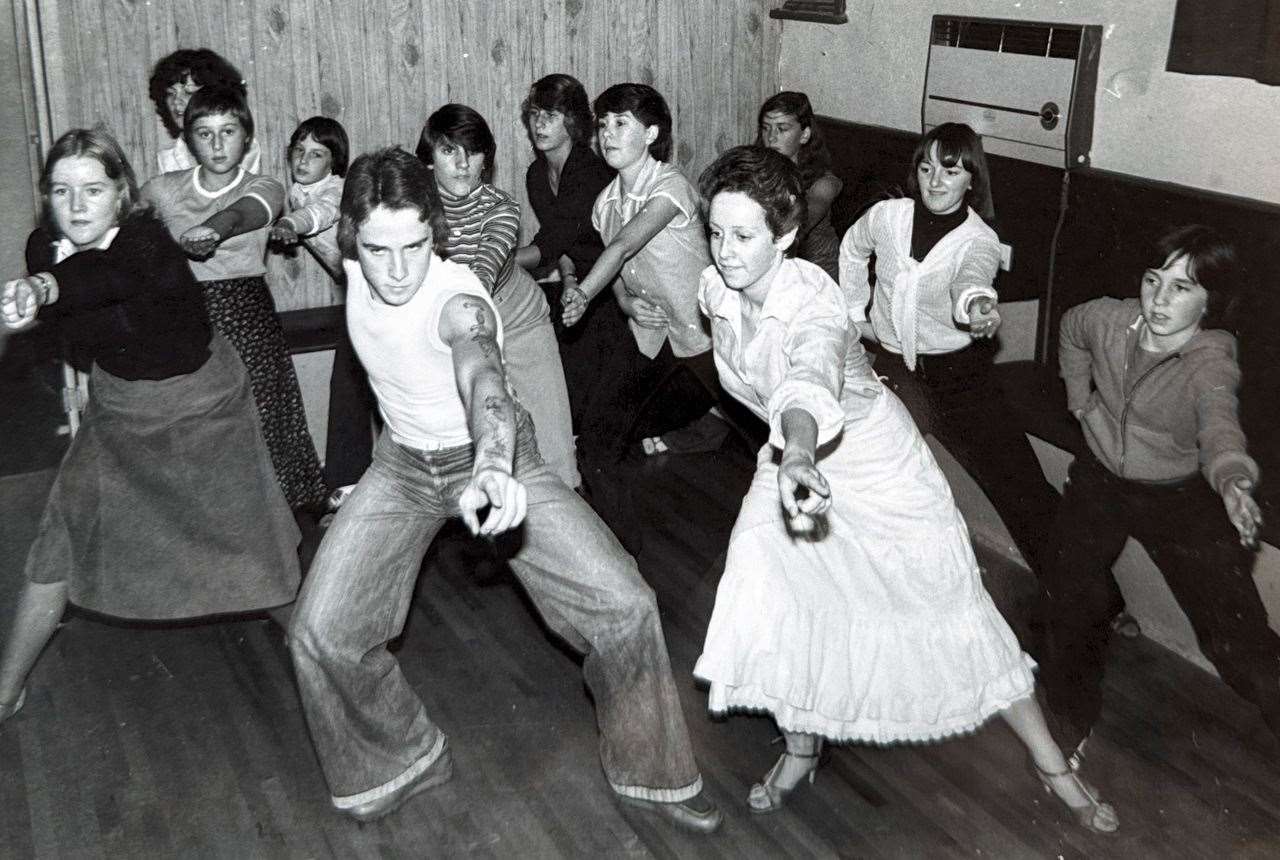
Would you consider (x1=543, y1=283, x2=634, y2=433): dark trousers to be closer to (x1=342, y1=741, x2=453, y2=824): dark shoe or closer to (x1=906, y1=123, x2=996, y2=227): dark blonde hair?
(x1=906, y1=123, x2=996, y2=227): dark blonde hair

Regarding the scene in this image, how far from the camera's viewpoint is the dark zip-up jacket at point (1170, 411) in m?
2.95

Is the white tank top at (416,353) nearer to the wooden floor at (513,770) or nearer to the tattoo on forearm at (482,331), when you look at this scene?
the tattoo on forearm at (482,331)

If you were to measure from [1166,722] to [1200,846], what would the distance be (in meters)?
0.51

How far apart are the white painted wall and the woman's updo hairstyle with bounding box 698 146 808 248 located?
4.03 ft

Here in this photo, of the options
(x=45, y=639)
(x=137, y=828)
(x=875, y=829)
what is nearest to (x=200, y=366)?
(x=45, y=639)

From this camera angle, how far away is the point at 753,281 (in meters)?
2.68

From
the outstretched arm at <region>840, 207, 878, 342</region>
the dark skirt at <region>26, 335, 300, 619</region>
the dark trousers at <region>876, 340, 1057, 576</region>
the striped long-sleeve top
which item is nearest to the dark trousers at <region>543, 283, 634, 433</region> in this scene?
the striped long-sleeve top

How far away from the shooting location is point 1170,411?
3.00 metres

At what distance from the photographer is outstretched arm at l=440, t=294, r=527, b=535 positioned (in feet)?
7.26

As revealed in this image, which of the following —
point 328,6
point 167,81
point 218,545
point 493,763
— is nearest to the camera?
point 493,763

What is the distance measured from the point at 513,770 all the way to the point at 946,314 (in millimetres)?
1723

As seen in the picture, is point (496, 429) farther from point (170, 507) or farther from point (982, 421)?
point (982, 421)

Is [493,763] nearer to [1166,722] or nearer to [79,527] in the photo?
[79,527]

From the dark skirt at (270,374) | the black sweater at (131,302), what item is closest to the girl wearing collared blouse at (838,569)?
the black sweater at (131,302)
